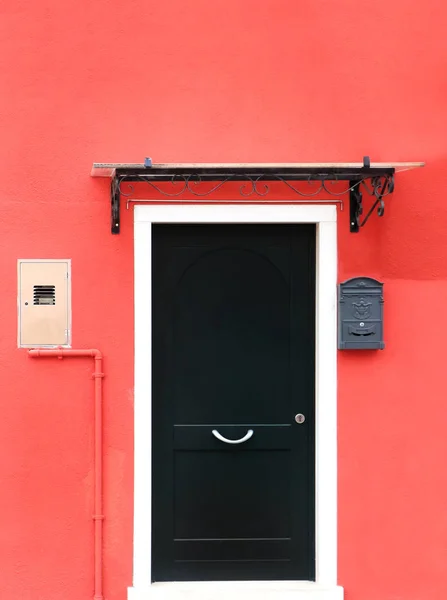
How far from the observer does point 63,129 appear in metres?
5.20

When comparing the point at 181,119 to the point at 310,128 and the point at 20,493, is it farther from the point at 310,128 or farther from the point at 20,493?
the point at 20,493

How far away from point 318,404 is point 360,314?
0.64 m

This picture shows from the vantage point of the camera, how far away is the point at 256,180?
513 cm

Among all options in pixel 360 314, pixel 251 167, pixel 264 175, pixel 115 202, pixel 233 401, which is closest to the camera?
pixel 251 167

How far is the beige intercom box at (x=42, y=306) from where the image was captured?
17.0 feet

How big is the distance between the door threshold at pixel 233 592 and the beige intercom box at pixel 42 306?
5.39 feet

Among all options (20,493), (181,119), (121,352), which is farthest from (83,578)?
(181,119)

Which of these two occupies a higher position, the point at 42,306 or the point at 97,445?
the point at 42,306

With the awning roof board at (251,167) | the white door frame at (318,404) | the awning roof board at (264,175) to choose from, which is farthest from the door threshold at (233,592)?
the awning roof board at (251,167)

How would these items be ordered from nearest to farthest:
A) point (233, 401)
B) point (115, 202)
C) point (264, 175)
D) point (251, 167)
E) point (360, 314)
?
point (251, 167)
point (264, 175)
point (115, 202)
point (360, 314)
point (233, 401)

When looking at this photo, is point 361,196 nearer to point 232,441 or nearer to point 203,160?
point 203,160

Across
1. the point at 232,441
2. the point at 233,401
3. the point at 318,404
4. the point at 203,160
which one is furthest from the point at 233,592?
the point at 203,160

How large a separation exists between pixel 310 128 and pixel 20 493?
116 inches

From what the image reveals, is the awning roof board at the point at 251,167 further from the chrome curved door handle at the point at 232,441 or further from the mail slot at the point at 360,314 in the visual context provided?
the chrome curved door handle at the point at 232,441
